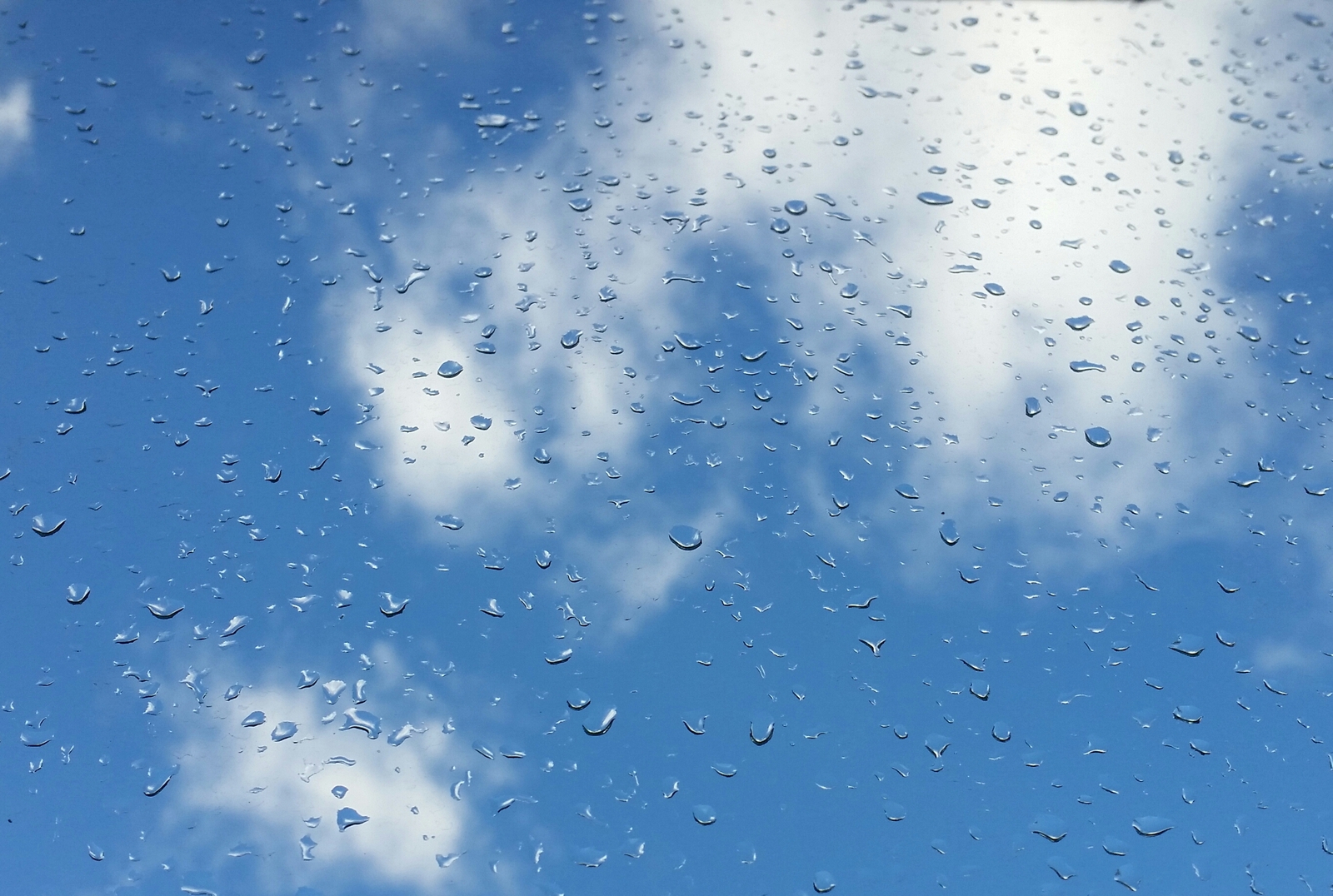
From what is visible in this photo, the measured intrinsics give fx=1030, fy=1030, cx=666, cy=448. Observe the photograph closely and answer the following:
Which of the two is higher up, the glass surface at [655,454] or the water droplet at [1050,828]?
the glass surface at [655,454]

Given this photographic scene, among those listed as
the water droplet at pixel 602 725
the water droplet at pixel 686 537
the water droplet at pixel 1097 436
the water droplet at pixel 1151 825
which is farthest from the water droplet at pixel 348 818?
the water droplet at pixel 1097 436

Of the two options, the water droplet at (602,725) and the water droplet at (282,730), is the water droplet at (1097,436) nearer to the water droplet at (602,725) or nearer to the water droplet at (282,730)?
the water droplet at (602,725)

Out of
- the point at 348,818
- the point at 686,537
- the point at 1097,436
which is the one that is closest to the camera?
the point at 348,818

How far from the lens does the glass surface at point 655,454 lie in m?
1.14

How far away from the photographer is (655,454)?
1394 mm

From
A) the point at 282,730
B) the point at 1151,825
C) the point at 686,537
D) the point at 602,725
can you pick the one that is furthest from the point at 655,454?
the point at 1151,825

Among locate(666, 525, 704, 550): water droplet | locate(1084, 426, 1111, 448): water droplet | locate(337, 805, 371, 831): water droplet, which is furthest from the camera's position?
locate(1084, 426, 1111, 448): water droplet

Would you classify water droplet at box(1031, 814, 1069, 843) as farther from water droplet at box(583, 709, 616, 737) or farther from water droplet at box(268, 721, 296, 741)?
water droplet at box(268, 721, 296, 741)

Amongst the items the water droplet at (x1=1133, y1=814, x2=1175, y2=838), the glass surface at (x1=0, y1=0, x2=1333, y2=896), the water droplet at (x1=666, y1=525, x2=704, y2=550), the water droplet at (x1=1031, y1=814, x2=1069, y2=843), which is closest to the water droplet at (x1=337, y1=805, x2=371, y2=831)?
the glass surface at (x1=0, y1=0, x2=1333, y2=896)

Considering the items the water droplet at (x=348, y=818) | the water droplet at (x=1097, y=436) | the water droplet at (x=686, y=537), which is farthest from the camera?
the water droplet at (x=1097, y=436)

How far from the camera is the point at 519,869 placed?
1.09 metres

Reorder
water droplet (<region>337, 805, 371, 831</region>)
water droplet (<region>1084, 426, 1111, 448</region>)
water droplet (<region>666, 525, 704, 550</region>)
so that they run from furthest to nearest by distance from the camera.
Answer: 1. water droplet (<region>1084, 426, 1111, 448</region>)
2. water droplet (<region>666, 525, 704, 550</region>)
3. water droplet (<region>337, 805, 371, 831</region>)

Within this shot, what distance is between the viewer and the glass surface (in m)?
1.14

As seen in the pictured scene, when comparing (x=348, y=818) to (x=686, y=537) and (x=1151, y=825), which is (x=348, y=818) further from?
(x=1151, y=825)
